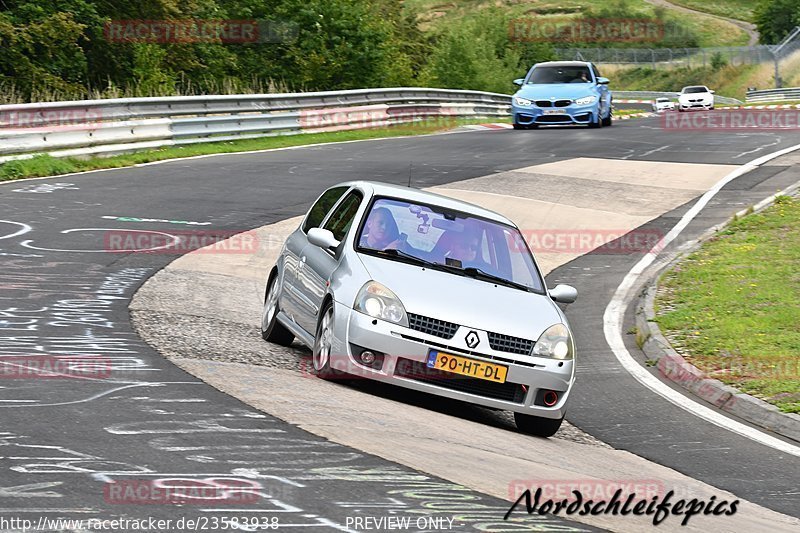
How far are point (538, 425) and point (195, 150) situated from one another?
18.8 meters

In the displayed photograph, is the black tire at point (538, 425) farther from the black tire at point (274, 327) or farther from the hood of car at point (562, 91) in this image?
the hood of car at point (562, 91)

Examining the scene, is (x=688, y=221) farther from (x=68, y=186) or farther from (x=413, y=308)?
(x=413, y=308)

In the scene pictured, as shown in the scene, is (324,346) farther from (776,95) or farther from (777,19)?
(777,19)

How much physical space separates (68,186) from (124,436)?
13920 mm

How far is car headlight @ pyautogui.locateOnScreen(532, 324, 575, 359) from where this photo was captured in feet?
28.1

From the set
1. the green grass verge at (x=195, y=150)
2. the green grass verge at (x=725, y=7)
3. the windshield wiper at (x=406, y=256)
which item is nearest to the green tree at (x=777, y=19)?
the green grass verge at (x=725, y=7)

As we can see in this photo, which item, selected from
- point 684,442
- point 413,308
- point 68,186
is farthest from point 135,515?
point 68,186

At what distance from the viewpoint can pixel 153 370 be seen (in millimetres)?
8438

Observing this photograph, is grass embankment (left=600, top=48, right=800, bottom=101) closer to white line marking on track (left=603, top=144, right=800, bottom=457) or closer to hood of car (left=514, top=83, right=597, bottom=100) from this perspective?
hood of car (left=514, top=83, right=597, bottom=100)

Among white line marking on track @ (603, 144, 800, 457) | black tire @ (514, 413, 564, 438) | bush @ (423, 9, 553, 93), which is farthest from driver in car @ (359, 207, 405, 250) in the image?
bush @ (423, 9, 553, 93)

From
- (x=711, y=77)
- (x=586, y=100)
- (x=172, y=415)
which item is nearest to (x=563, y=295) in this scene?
(x=172, y=415)

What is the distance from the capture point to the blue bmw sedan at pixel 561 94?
33312 mm

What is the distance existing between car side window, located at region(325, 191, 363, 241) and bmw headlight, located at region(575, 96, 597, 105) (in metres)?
24.0

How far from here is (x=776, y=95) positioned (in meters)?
66.9
